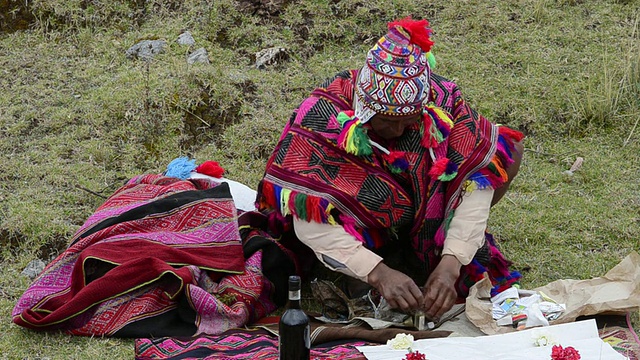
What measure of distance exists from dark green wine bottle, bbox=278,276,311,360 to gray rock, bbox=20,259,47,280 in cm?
191

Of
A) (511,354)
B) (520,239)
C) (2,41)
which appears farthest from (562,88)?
(2,41)

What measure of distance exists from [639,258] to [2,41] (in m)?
5.29

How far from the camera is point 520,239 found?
Result: 183 inches

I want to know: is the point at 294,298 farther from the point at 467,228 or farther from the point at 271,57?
the point at 271,57

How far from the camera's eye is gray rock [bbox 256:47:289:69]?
20.5 ft

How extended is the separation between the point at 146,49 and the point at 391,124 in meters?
3.35

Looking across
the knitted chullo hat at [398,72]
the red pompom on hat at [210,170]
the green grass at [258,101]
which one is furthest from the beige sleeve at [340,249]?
the red pompom on hat at [210,170]

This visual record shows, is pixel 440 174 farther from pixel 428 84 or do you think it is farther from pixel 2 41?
pixel 2 41

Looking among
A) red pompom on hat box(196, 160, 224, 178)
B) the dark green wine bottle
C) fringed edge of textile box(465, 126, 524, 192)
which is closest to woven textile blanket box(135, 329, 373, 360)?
the dark green wine bottle

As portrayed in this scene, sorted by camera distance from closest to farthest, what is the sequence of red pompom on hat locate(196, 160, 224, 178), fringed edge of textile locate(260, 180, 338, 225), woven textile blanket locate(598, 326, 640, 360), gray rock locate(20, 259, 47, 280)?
woven textile blanket locate(598, 326, 640, 360), fringed edge of textile locate(260, 180, 338, 225), gray rock locate(20, 259, 47, 280), red pompom on hat locate(196, 160, 224, 178)

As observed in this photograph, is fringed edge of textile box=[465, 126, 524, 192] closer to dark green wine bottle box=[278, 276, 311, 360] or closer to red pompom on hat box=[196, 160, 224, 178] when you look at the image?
dark green wine bottle box=[278, 276, 311, 360]

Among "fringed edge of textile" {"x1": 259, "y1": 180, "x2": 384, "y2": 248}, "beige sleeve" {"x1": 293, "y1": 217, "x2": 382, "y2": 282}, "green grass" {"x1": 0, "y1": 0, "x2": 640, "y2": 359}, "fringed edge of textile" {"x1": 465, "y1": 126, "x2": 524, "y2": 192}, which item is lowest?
"green grass" {"x1": 0, "y1": 0, "x2": 640, "y2": 359}

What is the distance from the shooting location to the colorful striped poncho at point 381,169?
3787 mm

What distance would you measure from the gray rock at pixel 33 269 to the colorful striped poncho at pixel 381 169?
1.35 metres
